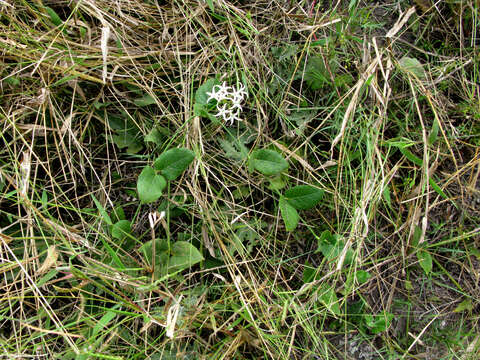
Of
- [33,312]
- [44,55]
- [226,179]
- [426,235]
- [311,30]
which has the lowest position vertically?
[33,312]

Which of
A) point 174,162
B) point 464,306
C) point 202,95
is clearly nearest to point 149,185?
point 174,162

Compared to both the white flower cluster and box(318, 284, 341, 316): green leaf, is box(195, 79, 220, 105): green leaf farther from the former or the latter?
box(318, 284, 341, 316): green leaf

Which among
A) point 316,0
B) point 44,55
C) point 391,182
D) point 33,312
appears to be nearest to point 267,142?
point 391,182

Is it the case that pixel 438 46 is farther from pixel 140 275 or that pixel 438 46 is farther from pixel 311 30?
pixel 140 275

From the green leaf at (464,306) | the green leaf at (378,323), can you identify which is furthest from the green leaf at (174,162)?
the green leaf at (464,306)

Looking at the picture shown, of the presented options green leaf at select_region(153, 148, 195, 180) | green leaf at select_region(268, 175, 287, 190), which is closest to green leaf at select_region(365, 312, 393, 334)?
green leaf at select_region(268, 175, 287, 190)

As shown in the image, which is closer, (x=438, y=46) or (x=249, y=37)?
(x=249, y=37)
